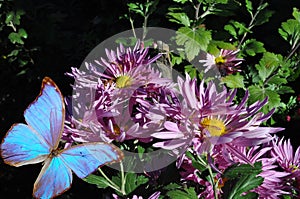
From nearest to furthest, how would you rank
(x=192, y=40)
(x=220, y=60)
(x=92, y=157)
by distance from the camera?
(x=92, y=157) → (x=192, y=40) → (x=220, y=60)

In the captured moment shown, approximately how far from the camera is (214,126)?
4.14ft

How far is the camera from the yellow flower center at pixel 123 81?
1412mm

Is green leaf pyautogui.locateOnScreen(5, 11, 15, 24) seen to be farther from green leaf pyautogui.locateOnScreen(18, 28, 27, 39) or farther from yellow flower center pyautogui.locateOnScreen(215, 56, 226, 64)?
A: yellow flower center pyautogui.locateOnScreen(215, 56, 226, 64)

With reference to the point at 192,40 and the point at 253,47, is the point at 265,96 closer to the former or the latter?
the point at 253,47

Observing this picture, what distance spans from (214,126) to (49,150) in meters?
0.42

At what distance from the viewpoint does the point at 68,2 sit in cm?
390

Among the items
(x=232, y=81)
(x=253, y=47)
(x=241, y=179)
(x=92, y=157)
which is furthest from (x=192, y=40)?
(x=92, y=157)

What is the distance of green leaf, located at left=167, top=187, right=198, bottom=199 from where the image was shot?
133cm

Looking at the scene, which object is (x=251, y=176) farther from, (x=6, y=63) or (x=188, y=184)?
(x=6, y=63)

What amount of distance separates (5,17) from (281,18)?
1.52m

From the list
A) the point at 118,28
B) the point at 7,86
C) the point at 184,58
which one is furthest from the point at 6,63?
the point at 184,58

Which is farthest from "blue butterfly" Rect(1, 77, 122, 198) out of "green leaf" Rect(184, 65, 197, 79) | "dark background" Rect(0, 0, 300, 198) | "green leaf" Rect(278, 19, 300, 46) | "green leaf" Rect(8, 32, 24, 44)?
"green leaf" Rect(8, 32, 24, 44)

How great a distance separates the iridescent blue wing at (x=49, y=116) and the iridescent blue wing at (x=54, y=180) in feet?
0.17

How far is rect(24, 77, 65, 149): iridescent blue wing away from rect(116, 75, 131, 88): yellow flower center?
0.21 m
